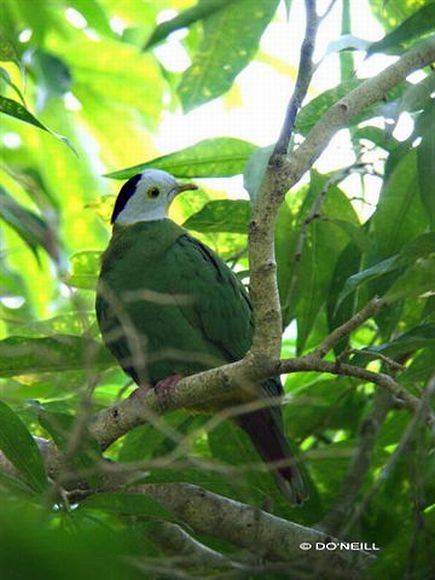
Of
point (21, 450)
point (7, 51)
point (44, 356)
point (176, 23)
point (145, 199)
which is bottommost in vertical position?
point (21, 450)

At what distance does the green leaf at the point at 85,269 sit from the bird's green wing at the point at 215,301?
12.1 inches

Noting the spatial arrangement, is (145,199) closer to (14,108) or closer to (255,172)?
(14,108)

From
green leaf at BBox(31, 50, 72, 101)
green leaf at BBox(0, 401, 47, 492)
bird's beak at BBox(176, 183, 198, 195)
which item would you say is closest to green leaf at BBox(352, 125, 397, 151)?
bird's beak at BBox(176, 183, 198, 195)

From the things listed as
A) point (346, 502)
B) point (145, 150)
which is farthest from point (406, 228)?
point (145, 150)

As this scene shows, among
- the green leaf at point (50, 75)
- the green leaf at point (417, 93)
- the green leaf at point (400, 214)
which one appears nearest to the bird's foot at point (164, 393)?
the green leaf at point (400, 214)

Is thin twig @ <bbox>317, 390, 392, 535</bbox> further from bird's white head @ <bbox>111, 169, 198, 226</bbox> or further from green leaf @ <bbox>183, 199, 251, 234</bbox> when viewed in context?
bird's white head @ <bbox>111, 169, 198, 226</bbox>

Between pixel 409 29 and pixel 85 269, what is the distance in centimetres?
170

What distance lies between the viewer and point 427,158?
307 centimetres

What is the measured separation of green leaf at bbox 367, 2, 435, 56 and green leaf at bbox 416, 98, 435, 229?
161 millimetres

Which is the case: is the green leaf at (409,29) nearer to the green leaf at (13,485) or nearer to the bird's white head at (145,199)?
the green leaf at (13,485)

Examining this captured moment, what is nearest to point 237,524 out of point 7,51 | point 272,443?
point 272,443

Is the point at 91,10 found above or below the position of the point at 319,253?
above

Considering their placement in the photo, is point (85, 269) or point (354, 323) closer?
point (354, 323)

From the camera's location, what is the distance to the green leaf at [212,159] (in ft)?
12.6
